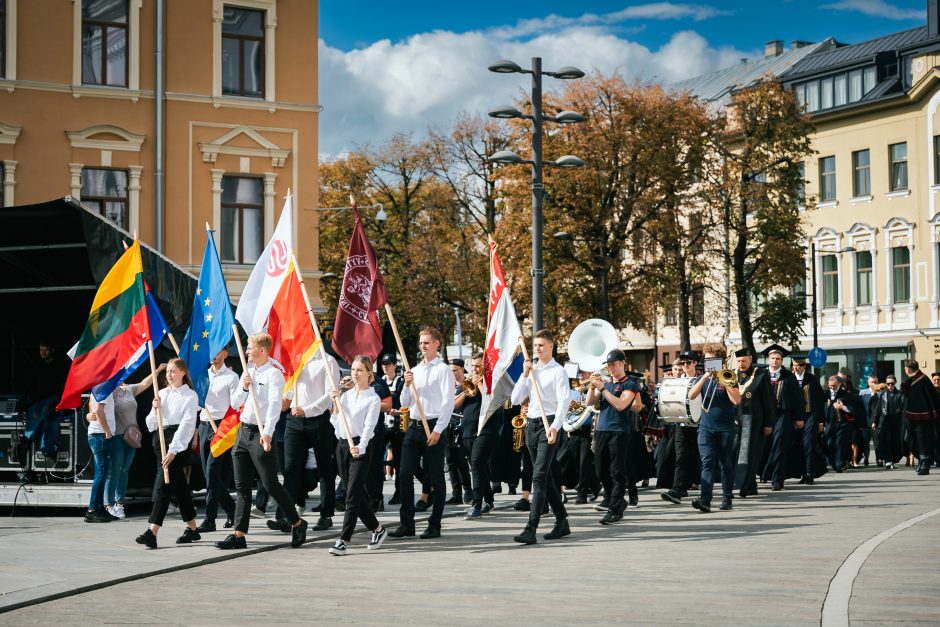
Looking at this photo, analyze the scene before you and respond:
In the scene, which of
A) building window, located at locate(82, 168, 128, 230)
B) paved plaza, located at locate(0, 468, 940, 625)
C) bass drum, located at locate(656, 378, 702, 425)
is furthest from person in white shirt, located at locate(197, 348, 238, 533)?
building window, located at locate(82, 168, 128, 230)

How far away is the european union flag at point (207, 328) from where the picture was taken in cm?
1385

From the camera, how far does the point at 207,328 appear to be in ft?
45.7

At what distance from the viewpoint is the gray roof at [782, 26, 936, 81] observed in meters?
55.0

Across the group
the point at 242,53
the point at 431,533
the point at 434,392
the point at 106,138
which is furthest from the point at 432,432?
the point at 242,53

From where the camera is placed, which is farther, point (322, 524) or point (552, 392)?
point (322, 524)

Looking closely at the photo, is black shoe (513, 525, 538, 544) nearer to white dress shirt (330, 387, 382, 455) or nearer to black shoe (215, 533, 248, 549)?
white dress shirt (330, 387, 382, 455)

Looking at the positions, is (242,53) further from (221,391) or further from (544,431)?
(544,431)

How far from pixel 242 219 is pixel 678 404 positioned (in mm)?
19709

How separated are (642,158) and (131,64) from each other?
14.7m

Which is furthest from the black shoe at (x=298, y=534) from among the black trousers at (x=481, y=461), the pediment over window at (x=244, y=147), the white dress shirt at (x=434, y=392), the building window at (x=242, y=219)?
the pediment over window at (x=244, y=147)

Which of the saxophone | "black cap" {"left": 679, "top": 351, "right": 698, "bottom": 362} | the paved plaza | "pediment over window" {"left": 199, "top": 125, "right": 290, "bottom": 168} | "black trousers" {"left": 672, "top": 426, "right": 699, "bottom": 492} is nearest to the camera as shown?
the paved plaza

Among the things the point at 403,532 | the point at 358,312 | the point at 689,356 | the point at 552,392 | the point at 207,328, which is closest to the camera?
the point at 552,392

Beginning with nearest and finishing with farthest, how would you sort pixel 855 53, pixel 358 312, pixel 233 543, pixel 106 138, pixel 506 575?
pixel 506 575
pixel 233 543
pixel 358 312
pixel 106 138
pixel 855 53

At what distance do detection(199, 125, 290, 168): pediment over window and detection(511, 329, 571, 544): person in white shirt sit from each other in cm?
2165
